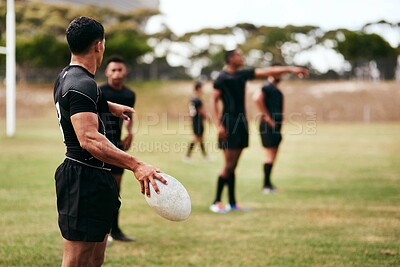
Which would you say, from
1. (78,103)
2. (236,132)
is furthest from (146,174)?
(236,132)

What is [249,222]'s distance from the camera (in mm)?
7828

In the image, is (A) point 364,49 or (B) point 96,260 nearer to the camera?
(B) point 96,260

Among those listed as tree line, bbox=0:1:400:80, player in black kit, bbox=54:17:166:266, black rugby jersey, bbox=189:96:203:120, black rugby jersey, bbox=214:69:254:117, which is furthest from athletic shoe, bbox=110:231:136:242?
tree line, bbox=0:1:400:80

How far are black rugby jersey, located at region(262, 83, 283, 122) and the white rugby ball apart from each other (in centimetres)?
736

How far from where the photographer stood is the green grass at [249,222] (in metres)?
5.96

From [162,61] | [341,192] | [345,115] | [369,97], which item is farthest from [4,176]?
[162,61]

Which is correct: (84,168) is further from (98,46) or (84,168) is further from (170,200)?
(98,46)

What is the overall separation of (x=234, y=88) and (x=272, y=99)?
2.44 meters

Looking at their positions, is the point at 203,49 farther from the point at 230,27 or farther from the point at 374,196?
the point at 374,196

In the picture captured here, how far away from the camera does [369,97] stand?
52.2 meters

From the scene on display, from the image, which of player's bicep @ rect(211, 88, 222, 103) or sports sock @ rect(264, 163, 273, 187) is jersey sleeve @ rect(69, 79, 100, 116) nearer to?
player's bicep @ rect(211, 88, 222, 103)

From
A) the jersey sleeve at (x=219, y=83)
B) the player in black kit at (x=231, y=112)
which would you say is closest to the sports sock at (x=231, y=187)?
the player in black kit at (x=231, y=112)

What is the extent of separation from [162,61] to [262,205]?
66401 millimetres

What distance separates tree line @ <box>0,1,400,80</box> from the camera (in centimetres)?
6297
